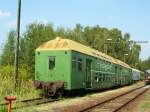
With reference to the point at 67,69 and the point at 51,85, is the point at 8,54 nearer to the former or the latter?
the point at 51,85

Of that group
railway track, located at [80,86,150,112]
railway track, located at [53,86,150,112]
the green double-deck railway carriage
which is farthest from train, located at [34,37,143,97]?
railway track, located at [80,86,150,112]

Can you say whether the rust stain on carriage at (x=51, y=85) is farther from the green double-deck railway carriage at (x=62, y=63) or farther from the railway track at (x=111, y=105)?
the railway track at (x=111, y=105)

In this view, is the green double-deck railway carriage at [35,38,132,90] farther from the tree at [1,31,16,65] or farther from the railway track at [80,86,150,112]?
the tree at [1,31,16,65]

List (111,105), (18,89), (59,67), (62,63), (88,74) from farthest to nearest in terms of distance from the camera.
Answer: (88,74) < (18,89) < (59,67) < (62,63) < (111,105)

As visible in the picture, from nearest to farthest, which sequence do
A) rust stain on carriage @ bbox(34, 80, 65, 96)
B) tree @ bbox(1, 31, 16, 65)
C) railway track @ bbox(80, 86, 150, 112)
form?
railway track @ bbox(80, 86, 150, 112), rust stain on carriage @ bbox(34, 80, 65, 96), tree @ bbox(1, 31, 16, 65)

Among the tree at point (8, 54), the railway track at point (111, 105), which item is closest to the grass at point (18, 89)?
the railway track at point (111, 105)

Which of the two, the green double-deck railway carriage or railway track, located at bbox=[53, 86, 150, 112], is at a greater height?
the green double-deck railway carriage

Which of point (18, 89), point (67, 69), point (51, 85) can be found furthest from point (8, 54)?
point (67, 69)

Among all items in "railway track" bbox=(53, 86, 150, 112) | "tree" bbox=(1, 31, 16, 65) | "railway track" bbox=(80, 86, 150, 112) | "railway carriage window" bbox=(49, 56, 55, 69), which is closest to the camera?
"railway track" bbox=(53, 86, 150, 112)

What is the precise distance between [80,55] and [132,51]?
334 feet

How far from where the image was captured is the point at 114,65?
40219 mm

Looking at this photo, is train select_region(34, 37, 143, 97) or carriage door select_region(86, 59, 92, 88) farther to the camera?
carriage door select_region(86, 59, 92, 88)

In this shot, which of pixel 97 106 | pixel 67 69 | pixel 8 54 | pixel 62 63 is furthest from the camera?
pixel 8 54

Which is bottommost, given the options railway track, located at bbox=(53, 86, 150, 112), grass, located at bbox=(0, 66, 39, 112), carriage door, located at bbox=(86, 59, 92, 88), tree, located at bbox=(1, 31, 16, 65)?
railway track, located at bbox=(53, 86, 150, 112)
